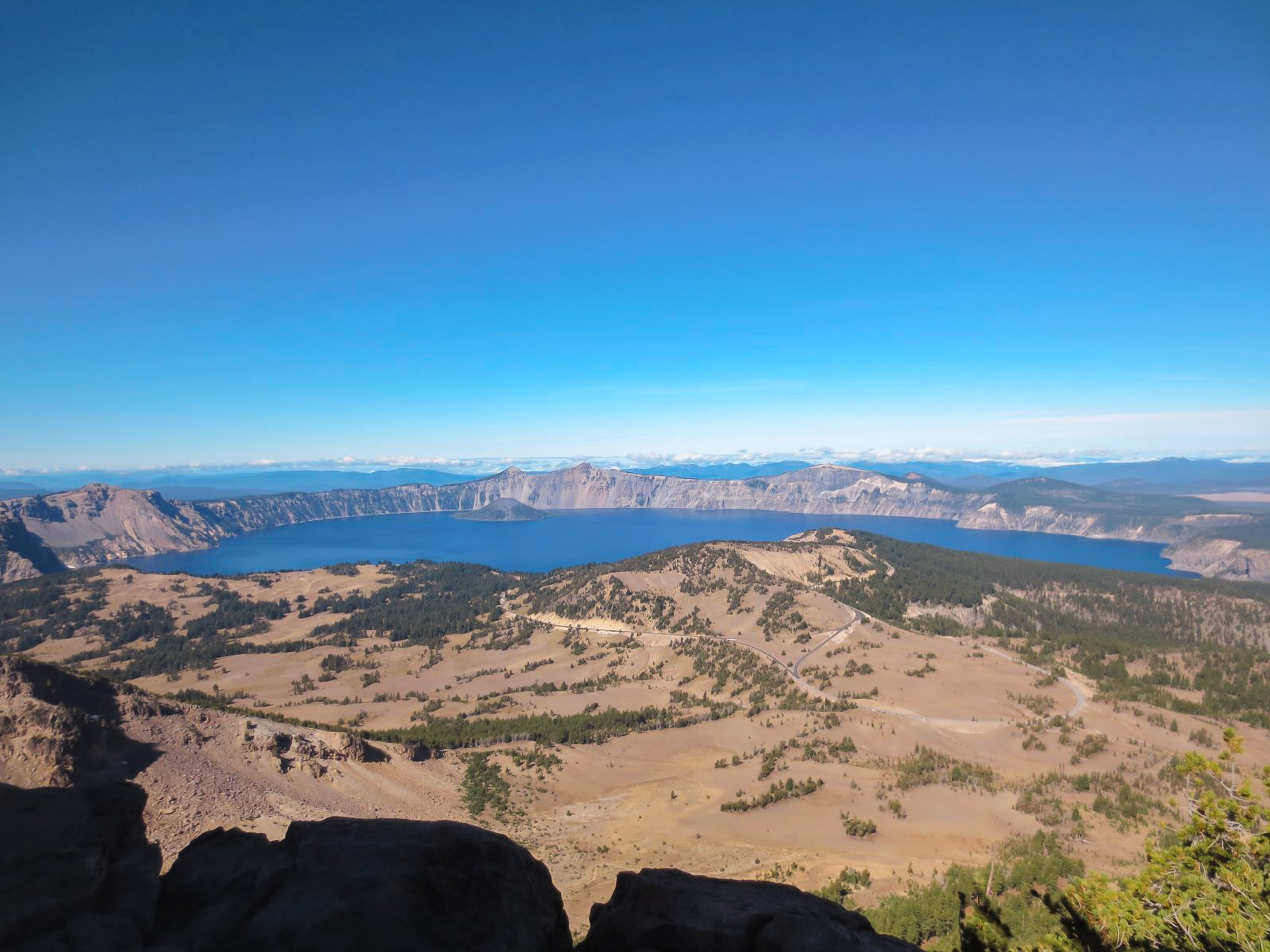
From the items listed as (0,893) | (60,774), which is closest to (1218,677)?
(0,893)

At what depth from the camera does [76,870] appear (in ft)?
25.1

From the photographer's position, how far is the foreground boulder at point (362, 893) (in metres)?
7.32

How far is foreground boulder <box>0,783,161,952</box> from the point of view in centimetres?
684

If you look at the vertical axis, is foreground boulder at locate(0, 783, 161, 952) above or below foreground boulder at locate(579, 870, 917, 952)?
above

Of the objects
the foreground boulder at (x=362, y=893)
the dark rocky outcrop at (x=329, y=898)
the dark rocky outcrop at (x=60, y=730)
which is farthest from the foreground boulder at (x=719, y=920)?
the dark rocky outcrop at (x=60, y=730)

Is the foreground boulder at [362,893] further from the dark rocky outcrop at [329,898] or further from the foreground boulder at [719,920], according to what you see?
the foreground boulder at [719,920]

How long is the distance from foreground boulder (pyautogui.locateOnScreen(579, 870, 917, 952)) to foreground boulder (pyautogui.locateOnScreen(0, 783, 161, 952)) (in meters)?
6.41

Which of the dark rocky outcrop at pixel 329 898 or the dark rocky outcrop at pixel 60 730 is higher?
the dark rocky outcrop at pixel 329 898

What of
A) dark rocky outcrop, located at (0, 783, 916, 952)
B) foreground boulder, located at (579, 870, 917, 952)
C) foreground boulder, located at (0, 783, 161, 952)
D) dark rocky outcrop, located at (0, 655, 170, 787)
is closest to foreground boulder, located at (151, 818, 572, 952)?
dark rocky outcrop, located at (0, 783, 916, 952)

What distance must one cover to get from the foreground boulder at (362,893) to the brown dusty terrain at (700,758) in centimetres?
2089

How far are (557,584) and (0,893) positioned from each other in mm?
143801

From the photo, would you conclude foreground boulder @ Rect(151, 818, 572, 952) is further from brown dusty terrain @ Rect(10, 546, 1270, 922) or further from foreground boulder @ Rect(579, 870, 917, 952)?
brown dusty terrain @ Rect(10, 546, 1270, 922)

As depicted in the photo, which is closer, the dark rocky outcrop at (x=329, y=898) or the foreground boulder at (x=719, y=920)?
the dark rocky outcrop at (x=329, y=898)

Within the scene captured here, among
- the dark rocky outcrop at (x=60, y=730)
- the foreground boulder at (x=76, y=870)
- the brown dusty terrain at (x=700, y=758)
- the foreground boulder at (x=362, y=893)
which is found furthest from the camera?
the brown dusty terrain at (x=700, y=758)
